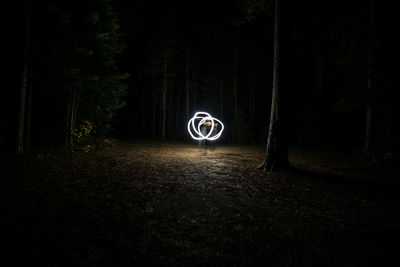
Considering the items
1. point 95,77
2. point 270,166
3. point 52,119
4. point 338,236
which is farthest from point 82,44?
point 338,236

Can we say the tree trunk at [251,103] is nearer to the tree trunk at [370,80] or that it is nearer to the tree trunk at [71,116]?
the tree trunk at [370,80]

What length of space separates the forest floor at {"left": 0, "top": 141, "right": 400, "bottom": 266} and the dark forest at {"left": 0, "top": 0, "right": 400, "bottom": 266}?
25mm

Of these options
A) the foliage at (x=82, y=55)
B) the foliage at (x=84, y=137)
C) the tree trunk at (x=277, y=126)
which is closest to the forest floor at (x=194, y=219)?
the tree trunk at (x=277, y=126)

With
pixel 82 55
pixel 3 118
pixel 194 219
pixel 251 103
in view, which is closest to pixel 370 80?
pixel 194 219

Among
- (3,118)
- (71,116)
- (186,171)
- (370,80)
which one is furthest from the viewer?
(71,116)

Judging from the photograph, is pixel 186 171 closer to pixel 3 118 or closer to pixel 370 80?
pixel 370 80

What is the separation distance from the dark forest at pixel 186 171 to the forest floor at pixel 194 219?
0.02 m

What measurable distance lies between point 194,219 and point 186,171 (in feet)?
11.7

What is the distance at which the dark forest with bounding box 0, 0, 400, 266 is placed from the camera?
2.70 metres

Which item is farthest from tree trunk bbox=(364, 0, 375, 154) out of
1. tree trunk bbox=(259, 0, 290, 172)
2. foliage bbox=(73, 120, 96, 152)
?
foliage bbox=(73, 120, 96, 152)

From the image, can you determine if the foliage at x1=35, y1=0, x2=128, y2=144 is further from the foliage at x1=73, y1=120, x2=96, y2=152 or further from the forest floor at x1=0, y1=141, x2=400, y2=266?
the forest floor at x1=0, y1=141, x2=400, y2=266

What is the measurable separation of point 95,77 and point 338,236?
11389 millimetres

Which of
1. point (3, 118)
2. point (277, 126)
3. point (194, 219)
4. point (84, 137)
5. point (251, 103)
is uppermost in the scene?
point (251, 103)

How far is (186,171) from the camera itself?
7.09 metres
